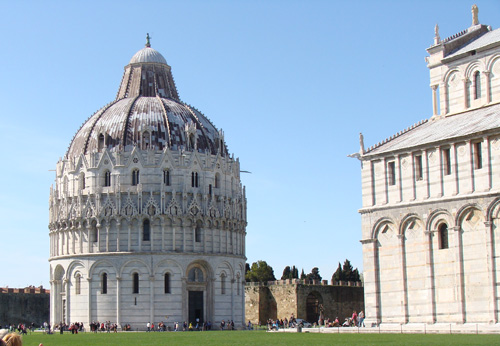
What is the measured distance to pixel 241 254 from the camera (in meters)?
83.9

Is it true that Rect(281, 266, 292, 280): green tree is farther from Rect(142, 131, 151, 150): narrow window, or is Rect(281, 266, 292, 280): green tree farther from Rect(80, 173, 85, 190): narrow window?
Rect(80, 173, 85, 190): narrow window

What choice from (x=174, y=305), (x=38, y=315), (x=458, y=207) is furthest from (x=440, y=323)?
(x=38, y=315)

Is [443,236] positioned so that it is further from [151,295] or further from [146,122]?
[146,122]

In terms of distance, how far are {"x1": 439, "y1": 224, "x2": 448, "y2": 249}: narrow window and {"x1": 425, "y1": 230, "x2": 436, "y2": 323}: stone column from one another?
0.49 metres

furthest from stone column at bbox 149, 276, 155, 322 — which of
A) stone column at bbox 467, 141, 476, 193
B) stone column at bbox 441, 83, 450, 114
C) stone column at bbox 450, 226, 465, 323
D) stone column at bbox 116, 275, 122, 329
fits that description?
stone column at bbox 467, 141, 476, 193

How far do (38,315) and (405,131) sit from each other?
62792 millimetres

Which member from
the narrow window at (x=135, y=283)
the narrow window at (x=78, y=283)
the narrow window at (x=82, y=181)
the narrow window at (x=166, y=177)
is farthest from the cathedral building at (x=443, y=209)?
the narrow window at (x=78, y=283)

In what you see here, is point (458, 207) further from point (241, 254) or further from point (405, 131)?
point (241, 254)

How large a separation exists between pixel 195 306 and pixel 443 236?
3964cm

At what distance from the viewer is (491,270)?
40312 millimetres

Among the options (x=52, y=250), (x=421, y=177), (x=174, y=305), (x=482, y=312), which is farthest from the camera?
(x=52, y=250)

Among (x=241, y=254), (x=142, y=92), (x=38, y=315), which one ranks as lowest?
(x=38, y=315)

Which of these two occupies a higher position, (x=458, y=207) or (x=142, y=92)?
(x=142, y=92)

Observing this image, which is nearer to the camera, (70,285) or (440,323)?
(440,323)
